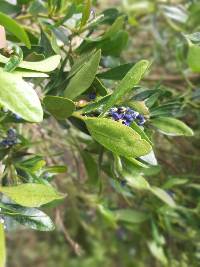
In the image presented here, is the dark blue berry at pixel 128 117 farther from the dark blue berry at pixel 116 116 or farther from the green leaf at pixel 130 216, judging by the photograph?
the green leaf at pixel 130 216

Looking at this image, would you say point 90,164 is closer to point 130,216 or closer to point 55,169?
point 55,169

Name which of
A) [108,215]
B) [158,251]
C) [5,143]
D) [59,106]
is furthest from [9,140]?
[158,251]

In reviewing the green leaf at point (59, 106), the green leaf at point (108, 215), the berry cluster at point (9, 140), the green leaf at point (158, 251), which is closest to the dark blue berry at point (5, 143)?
the berry cluster at point (9, 140)

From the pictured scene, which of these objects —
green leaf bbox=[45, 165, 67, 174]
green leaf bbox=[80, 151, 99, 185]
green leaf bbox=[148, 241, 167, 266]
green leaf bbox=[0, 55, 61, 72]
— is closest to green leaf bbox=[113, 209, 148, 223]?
green leaf bbox=[148, 241, 167, 266]

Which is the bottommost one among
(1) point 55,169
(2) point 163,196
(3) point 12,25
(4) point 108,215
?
(4) point 108,215

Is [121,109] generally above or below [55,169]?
above

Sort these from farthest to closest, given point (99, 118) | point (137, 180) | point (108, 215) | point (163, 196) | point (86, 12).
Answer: point (108, 215) → point (163, 196) → point (137, 180) → point (86, 12) → point (99, 118)

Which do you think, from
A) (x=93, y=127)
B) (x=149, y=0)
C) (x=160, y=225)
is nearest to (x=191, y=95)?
(x=160, y=225)
